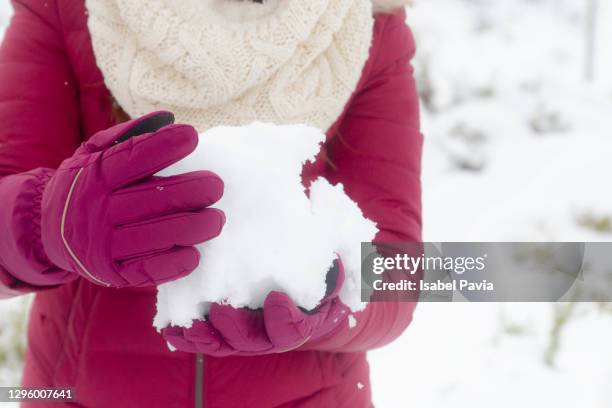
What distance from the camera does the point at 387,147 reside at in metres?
0.80

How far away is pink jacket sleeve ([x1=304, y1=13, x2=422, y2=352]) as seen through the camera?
31.0 inches

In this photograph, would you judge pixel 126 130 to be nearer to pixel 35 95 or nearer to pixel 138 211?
pixel 138 211

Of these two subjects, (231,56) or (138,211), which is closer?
(138,211)

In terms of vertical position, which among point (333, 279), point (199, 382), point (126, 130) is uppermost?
point (126, 130)

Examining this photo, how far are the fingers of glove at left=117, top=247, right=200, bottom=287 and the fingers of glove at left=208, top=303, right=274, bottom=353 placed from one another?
0.06 meters

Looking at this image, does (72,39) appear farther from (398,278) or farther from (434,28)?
(434,28)

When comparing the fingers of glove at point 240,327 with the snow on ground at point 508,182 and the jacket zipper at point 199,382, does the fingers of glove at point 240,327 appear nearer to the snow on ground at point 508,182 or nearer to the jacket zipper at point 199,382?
the jacket zipper at point 199,382

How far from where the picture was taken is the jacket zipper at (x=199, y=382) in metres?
0.71

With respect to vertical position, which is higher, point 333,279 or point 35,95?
point 35,95

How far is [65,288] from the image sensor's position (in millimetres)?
785

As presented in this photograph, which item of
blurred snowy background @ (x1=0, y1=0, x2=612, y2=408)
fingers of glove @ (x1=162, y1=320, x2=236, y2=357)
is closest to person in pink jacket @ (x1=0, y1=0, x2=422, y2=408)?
fingers of glove @ (x1=162, y1=320, x2=236, y2=357)

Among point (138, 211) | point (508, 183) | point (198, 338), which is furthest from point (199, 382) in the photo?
point (508, 183)

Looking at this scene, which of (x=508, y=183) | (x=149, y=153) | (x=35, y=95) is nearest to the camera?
(x=149, y=153)

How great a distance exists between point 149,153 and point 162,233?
70 mm
